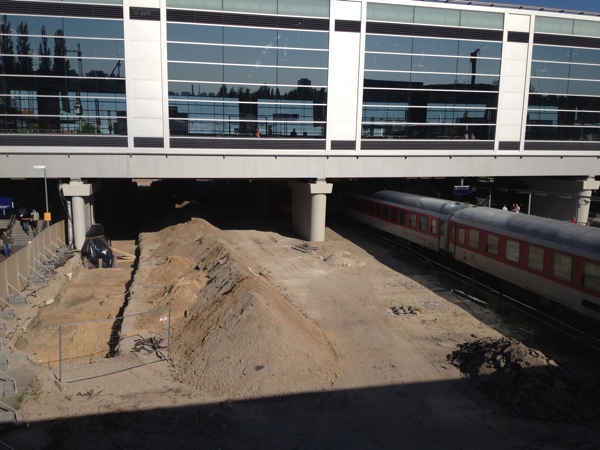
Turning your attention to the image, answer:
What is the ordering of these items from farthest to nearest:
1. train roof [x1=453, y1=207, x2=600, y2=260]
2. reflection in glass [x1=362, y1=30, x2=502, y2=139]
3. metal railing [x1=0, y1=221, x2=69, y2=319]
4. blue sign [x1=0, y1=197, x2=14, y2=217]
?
reflection in glass [x1=362, y1=30, x2=502, y2=139] → blue sign [x1=0, y1=197, x2=14, y2=217] → metal railing [x1=0, y1=221, x2=69, y2=319] → train roof [x1=453, y1=207, x2=600, y2=260]

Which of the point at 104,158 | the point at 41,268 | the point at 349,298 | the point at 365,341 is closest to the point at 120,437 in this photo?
the point at 365,341

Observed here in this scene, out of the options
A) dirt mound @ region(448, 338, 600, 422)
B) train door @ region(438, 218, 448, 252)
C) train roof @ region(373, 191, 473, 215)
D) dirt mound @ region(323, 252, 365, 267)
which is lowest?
dirt mound @ region(323, 252, 365, 267)

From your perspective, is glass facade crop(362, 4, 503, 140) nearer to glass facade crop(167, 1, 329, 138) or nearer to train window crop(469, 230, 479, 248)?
glass facade crop(167, 1, 329, 138)

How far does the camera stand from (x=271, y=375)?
11.7 metres

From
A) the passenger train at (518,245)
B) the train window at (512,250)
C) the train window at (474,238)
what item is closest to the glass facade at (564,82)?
the passenger train at (518,245)

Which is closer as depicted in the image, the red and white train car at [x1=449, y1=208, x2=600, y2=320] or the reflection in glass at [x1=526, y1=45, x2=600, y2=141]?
the red and white train car at [x1=449, y1=208, x2=600, y2=320]

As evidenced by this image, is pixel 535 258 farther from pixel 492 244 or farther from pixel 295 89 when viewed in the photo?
pixel 295 89

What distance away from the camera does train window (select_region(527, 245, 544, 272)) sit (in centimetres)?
1589

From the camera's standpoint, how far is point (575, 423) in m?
9.97

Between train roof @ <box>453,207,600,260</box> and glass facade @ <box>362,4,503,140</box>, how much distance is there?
32.8 feet

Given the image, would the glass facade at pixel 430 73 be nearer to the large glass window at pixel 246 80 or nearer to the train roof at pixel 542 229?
the large glass window at pixel 246 80

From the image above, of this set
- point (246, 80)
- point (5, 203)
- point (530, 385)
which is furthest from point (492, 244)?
point (5, 203)

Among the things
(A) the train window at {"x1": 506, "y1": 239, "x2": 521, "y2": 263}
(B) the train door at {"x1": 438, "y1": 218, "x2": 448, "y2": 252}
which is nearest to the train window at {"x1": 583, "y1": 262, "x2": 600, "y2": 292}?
(A) the train window at {"x1": 506, "y1": 239, "x2": 521, "y2": 263}

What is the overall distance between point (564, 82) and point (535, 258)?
66.9 feet
